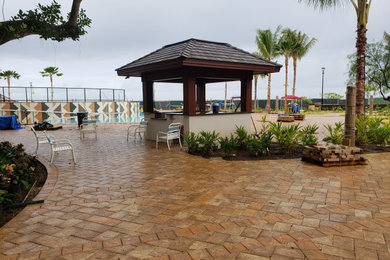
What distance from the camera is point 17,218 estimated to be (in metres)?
3.19

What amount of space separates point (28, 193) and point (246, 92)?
726 centimetres

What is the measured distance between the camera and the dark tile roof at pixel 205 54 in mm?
7687

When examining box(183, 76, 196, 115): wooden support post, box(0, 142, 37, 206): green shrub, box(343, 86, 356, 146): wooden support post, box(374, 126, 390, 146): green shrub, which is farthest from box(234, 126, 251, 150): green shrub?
box(0, 142, 37, 206): green shrub

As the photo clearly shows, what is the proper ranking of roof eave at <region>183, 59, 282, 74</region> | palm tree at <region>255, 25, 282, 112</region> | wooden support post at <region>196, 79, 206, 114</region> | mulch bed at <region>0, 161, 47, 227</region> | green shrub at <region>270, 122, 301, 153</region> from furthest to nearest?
palm tree at <region>255, 25, 282, 112</region> → wooden support post at <region>196, 79, 206, 114</region> → roof eave at <region>183, 59, 282, 74</region> → green shrub at <region>270, 122, 301, 153</region> → mulch bed at <region>0, 161, 47, 227</region>

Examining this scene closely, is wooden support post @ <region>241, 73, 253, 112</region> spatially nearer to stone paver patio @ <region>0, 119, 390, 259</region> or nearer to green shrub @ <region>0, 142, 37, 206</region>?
stone paver patio @ <region>0, 119, 390, 259</region>

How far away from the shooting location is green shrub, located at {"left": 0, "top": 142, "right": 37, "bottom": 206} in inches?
138

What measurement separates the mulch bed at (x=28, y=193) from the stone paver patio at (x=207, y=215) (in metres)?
0.15

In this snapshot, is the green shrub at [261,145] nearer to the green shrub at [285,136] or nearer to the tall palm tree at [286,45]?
the green shrub at [285,136]

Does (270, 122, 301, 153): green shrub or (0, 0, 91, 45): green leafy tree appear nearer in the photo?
(0, 0, 91, 45): green leafy tree

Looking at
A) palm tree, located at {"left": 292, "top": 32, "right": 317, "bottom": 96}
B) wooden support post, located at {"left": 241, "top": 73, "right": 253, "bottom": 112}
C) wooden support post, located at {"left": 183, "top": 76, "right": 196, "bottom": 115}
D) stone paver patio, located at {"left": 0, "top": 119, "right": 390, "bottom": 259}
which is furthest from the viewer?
palm tree, located at {"left": 292, "top": 32, "right": 317, "bottom": 96}

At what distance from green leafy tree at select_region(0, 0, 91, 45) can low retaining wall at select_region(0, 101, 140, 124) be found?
1203cm

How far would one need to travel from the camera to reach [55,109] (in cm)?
2006

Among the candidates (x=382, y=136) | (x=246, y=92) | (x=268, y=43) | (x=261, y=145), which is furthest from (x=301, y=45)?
(x=261, y=145)

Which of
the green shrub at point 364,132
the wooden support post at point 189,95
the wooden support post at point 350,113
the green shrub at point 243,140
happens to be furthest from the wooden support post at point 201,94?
the wooden support post at point 350,113
